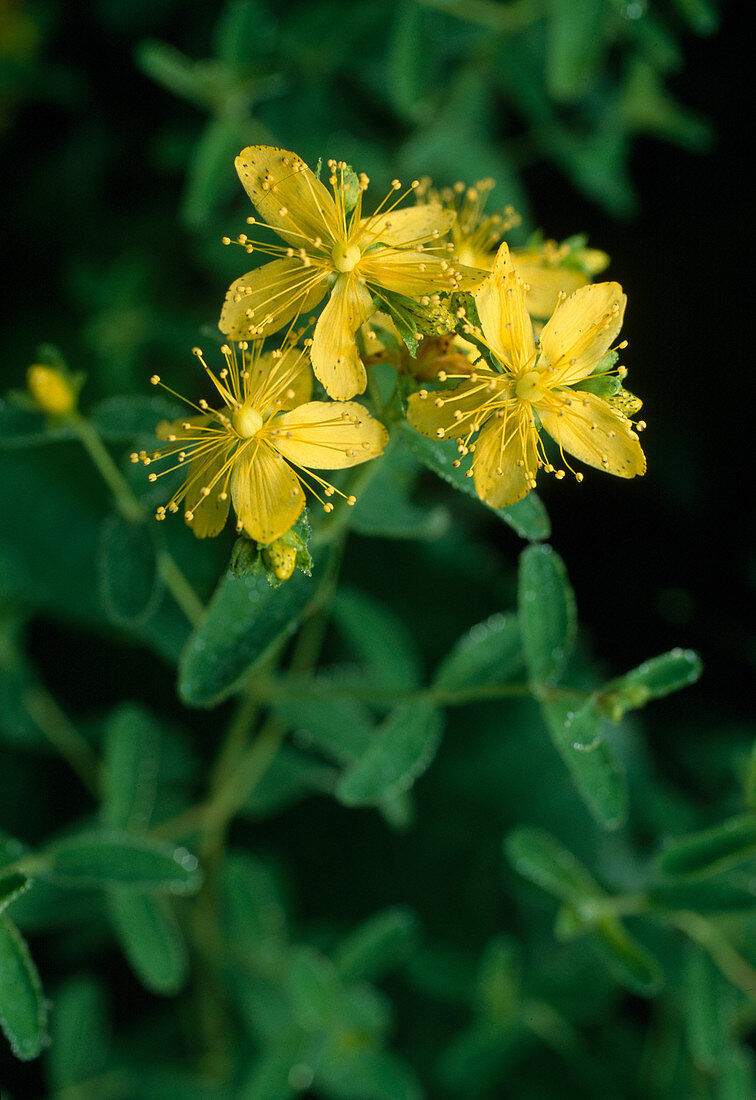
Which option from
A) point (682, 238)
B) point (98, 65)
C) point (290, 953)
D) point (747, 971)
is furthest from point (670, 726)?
point (98, 65)

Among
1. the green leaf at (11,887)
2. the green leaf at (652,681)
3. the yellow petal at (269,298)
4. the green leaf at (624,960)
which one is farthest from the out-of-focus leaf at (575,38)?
the green leaf at (11,887)

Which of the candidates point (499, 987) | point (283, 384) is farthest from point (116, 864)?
point (499, 987)

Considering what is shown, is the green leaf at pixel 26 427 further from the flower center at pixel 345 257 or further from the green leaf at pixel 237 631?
the flower center at pixel 345 257

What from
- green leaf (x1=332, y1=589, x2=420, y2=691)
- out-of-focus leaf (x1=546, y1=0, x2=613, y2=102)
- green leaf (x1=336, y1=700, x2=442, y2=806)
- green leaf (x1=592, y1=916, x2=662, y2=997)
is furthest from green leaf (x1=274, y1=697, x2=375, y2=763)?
out-of-focus leaf (x1=546, y1=0, x2=613, y2=102)

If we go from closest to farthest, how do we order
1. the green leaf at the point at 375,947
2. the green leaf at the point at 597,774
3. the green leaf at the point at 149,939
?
the green leaf at the point at 597,774 < the green leaf at the point at 149,939 < the green leaf at the point at 375,947

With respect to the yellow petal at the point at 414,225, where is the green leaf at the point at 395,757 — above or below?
below

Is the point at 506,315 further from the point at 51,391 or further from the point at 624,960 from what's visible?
the point at 624,960
